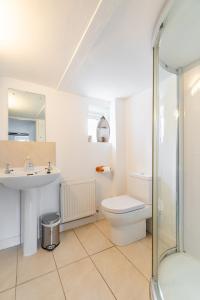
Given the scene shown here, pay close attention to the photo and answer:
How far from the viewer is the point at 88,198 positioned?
211 cm

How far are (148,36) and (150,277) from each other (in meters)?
1.93

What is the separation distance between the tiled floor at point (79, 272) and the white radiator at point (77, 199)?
32cm

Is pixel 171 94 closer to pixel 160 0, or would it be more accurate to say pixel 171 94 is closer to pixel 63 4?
pixel 160 0

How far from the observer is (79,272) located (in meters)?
1.29

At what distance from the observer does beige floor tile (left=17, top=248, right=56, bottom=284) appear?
1.26 m

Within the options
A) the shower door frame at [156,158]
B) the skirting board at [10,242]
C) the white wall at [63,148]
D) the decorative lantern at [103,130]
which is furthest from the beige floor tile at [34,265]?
the decorative lantern at [103,130]

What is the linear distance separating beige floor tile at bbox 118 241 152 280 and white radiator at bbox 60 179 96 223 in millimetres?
676

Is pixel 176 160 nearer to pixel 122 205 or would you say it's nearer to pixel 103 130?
pixel 122 205

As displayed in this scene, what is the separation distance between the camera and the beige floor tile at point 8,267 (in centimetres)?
118

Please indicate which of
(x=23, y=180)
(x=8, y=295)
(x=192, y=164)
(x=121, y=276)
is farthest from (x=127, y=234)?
(x=23, y=180)

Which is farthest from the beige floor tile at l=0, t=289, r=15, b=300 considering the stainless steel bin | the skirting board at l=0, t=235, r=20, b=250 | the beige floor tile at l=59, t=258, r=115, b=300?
the skirting board at l=0, t=235, r=20, b=250

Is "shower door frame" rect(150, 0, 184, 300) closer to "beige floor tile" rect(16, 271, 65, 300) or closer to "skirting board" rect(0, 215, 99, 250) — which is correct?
"beige floor tile" rect(16, 271, 65, 300)

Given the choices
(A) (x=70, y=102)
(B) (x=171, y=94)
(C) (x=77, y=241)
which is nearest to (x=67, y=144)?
(A) (x=70, y=102)

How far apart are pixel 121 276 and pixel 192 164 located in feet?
3.91
